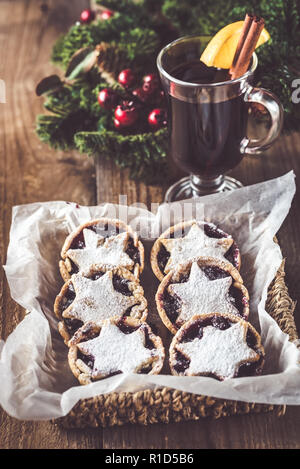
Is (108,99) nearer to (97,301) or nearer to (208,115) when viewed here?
(208,115)

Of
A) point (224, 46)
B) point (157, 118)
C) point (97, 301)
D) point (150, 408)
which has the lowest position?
point (150, 408)

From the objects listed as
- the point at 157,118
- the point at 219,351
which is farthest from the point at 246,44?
the point at 219,351

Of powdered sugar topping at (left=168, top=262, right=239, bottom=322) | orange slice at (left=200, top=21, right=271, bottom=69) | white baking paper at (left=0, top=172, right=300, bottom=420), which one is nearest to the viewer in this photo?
white baking paper at (left=0, top=172, right=300, bottom=420)

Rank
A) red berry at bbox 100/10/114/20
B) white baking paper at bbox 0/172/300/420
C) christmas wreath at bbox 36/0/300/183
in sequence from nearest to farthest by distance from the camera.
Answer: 1. white baking paper at bbox 0/172/300/420
2. christmas wreath at bbox 36/0/300/183
3. red berry at bbox 100/10/114/20

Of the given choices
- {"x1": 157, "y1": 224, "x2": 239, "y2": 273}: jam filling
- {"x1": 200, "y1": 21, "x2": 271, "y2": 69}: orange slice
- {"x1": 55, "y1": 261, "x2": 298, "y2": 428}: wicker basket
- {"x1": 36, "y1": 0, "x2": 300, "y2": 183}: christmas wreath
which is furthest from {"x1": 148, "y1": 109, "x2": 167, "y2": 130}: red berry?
{"x1": 55, "y1": 261, "x2": 298, "y2": 428}: wicker basket

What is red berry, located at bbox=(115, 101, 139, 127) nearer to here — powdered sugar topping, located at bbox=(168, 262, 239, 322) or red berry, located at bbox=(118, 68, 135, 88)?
red berry, located at bbox=(118, 68, 135, 88)

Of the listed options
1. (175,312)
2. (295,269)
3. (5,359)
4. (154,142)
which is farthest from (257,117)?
(5,359)

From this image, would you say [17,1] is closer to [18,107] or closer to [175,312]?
[18,107]

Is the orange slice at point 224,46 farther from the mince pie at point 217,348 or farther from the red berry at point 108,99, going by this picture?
the mince pie at point 217,348
